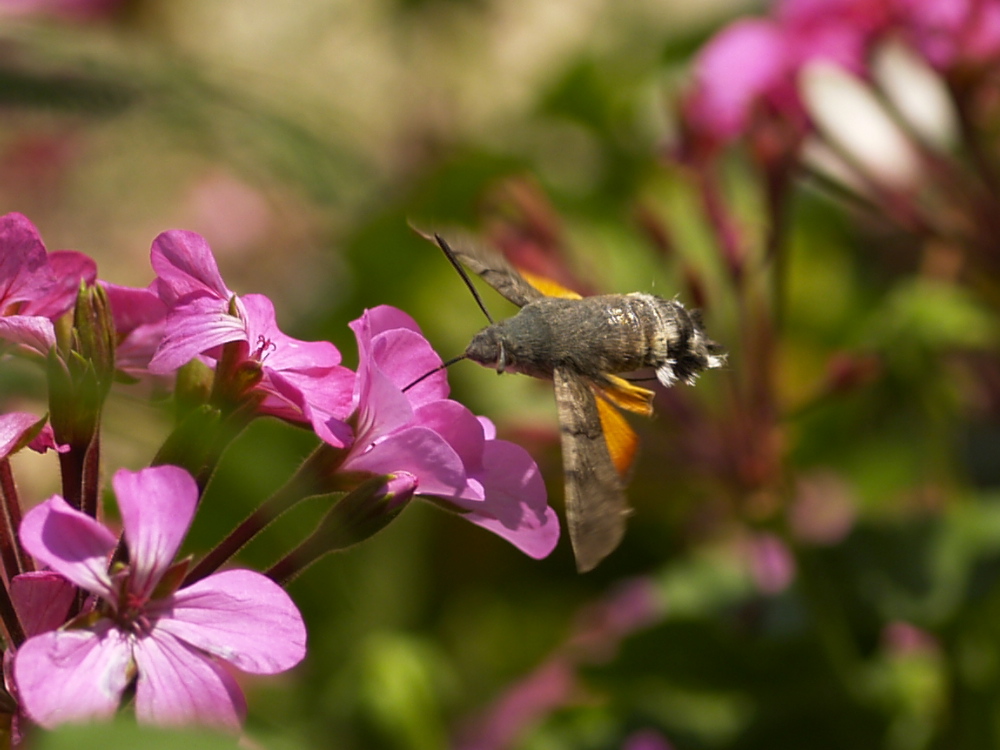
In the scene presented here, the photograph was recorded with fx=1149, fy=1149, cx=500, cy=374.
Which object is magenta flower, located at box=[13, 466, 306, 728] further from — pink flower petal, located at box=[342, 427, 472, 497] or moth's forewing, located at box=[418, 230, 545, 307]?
moth's forewing, located at box=[418, 230, 545, 307]

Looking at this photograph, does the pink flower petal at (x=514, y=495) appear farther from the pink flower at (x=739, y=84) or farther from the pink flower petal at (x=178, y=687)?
the pink flower at (x=739, y=84)

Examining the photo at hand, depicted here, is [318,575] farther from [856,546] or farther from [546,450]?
[856,546]

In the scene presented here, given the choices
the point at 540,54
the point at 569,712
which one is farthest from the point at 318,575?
the point at 540,54

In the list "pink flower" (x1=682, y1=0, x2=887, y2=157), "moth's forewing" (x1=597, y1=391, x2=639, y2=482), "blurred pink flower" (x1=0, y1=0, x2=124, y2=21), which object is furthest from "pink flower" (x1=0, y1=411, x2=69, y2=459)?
"blurred pink flower" (x1=0, y1=0, x2=124, y2=21)

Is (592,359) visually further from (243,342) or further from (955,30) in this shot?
(955,30)

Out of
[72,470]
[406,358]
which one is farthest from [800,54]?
[72,470]

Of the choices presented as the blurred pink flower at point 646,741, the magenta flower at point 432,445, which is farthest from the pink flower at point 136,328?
the blurred pink flower at point 646,741
